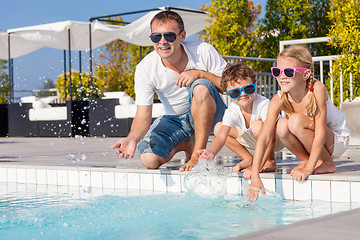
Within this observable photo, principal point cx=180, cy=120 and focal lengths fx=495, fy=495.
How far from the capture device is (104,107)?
33.9 feet

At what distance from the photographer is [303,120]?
2715 mm

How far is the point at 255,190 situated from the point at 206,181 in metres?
0.39

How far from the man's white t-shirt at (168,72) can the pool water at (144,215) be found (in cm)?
70

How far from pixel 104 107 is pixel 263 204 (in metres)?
8.03

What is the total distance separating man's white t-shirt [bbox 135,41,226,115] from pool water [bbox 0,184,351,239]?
70 centimetres

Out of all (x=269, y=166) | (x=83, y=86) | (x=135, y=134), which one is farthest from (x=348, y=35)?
(x=83, y=86)

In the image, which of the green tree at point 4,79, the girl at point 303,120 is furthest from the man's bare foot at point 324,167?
the green tree at point 4,79

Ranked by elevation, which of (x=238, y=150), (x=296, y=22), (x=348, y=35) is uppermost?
(x=296, y=22)

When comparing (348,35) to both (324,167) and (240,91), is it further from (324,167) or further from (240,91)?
(324,167)

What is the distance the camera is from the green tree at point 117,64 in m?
17.9

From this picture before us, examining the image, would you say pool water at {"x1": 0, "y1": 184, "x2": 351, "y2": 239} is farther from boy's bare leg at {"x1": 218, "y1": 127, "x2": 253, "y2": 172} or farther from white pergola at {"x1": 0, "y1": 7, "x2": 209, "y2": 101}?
white pergola at {"x1": 0, "y1": 7, "x2": 209, "y2": 101}

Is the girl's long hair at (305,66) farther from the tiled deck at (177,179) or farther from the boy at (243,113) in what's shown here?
the tiled deck at (177,179)

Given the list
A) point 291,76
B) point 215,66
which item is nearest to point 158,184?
point 215,66

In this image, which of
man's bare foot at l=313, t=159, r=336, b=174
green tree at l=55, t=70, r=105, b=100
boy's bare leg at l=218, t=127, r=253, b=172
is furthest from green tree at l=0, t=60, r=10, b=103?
man's bare foot at l=313, t=159, r=336, b=174
